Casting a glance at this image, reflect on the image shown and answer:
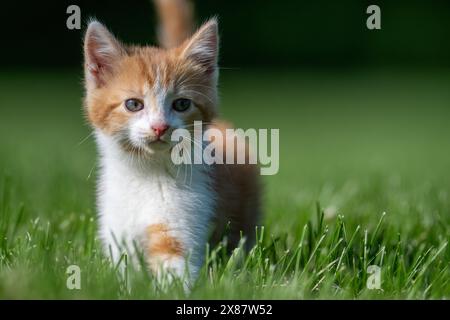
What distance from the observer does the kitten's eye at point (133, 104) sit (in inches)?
90.0

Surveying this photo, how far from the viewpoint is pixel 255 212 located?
2641 millimetres

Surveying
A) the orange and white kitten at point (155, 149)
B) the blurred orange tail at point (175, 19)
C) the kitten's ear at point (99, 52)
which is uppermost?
the blurred orange tail at point (175, 19)

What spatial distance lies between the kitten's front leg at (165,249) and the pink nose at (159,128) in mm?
271

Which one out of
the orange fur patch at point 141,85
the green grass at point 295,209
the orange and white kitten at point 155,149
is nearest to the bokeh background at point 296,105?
the green grass at point 295,209

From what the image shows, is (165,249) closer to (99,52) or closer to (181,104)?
(181,104)

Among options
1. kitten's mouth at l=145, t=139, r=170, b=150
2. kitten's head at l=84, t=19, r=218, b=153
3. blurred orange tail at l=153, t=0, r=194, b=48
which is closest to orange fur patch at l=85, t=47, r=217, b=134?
kitten's head at l=84, t=19, r=218, b=153

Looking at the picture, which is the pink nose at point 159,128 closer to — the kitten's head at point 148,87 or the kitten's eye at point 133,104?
the kitten's head at point 148,87

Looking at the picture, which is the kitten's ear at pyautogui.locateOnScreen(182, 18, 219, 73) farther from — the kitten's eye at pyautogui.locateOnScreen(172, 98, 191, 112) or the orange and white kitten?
the kitten's eye at pyautogui.locateOnScreen(172, 98, 191, 112)

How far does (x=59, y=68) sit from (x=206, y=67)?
732cm

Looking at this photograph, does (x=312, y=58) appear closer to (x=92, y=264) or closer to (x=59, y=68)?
(x=59, y=68)

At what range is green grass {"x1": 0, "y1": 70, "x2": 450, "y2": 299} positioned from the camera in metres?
2.02

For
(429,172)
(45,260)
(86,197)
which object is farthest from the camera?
(429,172)

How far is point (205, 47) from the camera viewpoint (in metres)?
2.44
